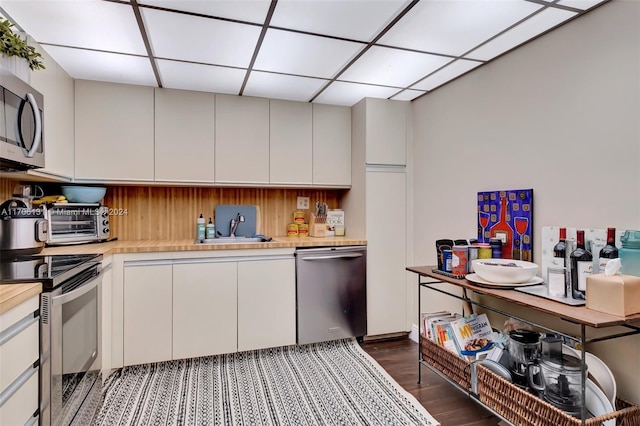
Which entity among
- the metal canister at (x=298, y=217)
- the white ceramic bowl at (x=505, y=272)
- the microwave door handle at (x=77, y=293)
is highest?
the metal canister at (x=298, y=217)

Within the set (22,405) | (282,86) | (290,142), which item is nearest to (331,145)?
(290,142)

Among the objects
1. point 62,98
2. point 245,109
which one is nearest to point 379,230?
point 245,109

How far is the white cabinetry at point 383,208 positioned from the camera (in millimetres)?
3074

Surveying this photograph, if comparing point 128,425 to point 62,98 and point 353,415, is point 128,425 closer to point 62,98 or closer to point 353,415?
point 353,415

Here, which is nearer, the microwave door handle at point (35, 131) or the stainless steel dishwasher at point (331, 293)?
the microwave door handle at point (35, 131)

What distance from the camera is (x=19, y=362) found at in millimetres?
1206

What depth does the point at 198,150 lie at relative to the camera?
114 inches

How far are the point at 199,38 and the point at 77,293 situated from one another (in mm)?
1533

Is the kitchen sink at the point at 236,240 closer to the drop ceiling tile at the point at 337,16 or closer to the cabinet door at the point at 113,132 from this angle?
the cabinet door at the point at 113,132

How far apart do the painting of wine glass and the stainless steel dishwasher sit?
105 centimetres

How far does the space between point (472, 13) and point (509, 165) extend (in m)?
0.96

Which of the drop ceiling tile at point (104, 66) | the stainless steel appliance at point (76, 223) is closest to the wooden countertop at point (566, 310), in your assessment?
the drop ceiling tile at point (104, 66)

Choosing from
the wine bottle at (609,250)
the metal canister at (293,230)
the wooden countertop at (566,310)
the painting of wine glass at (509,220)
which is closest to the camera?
the wooden countertop at (566,310)

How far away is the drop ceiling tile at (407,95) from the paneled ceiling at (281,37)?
0.59ft
